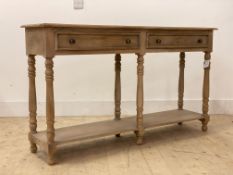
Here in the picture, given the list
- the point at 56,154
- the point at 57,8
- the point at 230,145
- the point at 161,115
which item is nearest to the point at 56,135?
the point at 56,154

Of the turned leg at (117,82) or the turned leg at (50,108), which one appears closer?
the turned leg at (50,108)

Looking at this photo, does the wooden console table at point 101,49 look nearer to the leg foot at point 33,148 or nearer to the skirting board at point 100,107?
the leg foot at point 33,148

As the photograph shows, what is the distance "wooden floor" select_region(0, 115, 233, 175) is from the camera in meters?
2.33

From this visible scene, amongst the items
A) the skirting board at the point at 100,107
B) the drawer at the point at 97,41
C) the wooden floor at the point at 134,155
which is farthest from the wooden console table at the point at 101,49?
the skirting board at the point at 100,107

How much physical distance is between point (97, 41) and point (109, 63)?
1.35 m

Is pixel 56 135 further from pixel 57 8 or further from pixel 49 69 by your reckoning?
pixel 57 8

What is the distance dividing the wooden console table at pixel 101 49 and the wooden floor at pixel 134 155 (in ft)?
0.41

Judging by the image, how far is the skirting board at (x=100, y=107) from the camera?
3805 mm

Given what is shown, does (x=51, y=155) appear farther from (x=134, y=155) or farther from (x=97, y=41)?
(x=97, y=41)

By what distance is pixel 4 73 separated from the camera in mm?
3758

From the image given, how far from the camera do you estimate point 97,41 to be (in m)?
2.47

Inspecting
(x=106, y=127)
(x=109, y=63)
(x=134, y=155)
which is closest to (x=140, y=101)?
(x=106, y=127)

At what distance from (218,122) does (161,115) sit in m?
0.75

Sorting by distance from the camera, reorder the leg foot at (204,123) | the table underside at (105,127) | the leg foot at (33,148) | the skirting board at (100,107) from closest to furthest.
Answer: the table underside at (105,127) < the leg foot at (33,148) < the leg foot at (204,123) < the skirting board at (100,107)
